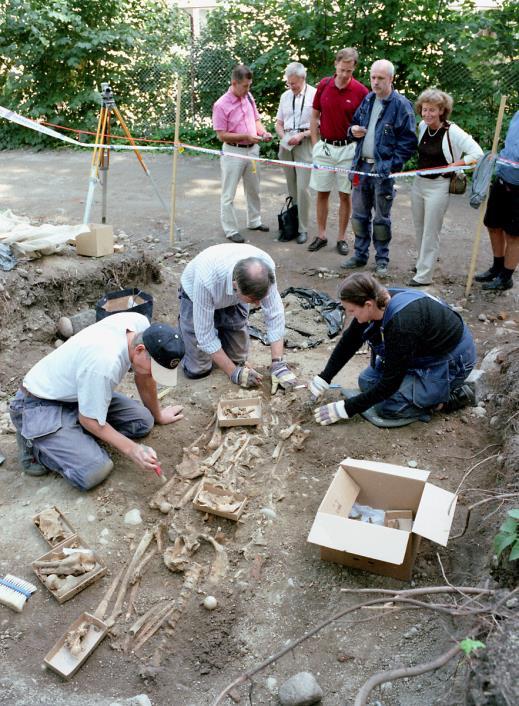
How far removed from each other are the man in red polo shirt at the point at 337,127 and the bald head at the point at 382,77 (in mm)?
595

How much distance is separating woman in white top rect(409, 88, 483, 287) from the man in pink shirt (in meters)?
2.21

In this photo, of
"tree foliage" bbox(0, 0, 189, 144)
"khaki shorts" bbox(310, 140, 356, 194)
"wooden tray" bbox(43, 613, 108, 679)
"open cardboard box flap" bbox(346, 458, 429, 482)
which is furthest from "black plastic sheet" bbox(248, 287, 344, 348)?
"tree foliage" bbox(0, 0, 189, 144)

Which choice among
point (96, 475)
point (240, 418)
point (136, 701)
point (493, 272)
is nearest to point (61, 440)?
point (96, 475)

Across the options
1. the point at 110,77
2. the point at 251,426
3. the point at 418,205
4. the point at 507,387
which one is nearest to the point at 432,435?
the point at 507,387

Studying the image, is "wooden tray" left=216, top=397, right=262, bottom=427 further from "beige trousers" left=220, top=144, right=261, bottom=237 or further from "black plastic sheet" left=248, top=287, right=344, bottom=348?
"beige trousers" left=220, top=144, right=261, bottom=237

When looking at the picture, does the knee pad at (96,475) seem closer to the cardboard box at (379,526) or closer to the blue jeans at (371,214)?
the cardboard box at (379,526)

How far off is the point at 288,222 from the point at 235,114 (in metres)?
1.52

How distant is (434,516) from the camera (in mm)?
3484

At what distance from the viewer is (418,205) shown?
7.30 meters

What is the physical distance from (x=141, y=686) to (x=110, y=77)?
1330 cm

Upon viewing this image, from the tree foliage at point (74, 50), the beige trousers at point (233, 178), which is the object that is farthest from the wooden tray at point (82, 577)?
the tree foliage at point (74, 50)

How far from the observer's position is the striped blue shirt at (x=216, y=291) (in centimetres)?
500

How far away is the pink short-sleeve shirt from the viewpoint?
8117 millimetres

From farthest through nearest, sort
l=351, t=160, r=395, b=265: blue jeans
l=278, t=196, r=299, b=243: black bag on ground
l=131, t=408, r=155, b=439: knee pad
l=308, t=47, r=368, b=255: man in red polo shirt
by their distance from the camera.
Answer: l=278, t=196, r=299, b=243: black bag on ground
l=308, t=47, r=368, b=255: man in red polo shirt
l=351, t=160, r=395, b=265: blue jeans
l=131, t=408, r=155, b=439: knee pad
